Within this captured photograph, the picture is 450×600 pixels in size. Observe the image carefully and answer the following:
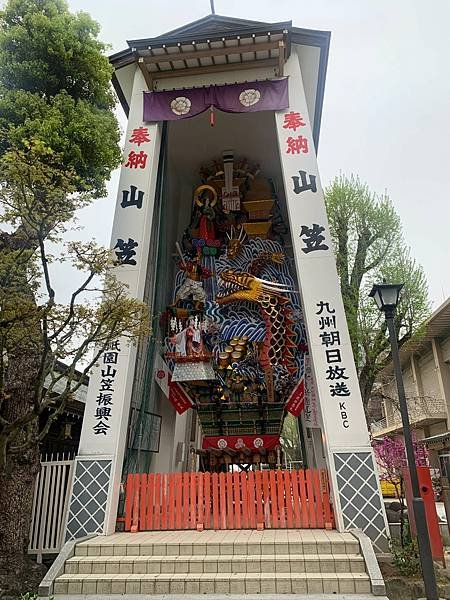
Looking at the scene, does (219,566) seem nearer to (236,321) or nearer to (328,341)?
(328,341)

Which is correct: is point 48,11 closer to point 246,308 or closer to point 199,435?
point 246,308

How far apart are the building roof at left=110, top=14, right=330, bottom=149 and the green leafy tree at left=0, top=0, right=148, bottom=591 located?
2.01 m

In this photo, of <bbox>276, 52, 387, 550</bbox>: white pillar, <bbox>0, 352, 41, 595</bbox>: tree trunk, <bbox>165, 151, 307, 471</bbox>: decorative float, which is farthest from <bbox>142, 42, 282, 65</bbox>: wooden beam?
<bbox>0, 352, 41, 595</bbox>: tree trunk

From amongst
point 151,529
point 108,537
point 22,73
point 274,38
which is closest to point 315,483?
point 151,529

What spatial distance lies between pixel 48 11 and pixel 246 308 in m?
6.25

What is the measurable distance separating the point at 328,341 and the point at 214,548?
3.21 metres

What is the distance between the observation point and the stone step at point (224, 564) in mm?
4953

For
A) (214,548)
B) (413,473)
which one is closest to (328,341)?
(413,473)

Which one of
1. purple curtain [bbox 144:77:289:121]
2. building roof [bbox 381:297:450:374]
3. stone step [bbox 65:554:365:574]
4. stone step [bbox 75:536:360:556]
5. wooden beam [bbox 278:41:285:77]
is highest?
wooden beam [bbox 278:41:285:77]

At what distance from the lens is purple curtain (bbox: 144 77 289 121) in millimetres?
8570

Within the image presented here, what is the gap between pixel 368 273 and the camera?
11.6 meters

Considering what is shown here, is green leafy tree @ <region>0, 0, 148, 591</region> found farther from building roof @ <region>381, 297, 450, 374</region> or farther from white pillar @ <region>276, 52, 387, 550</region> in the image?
building roof @ <region>381, 297, 450, 374</region>

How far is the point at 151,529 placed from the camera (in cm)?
642

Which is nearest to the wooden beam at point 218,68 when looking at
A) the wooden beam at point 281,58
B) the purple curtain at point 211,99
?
the wooden beam at point 281,58
